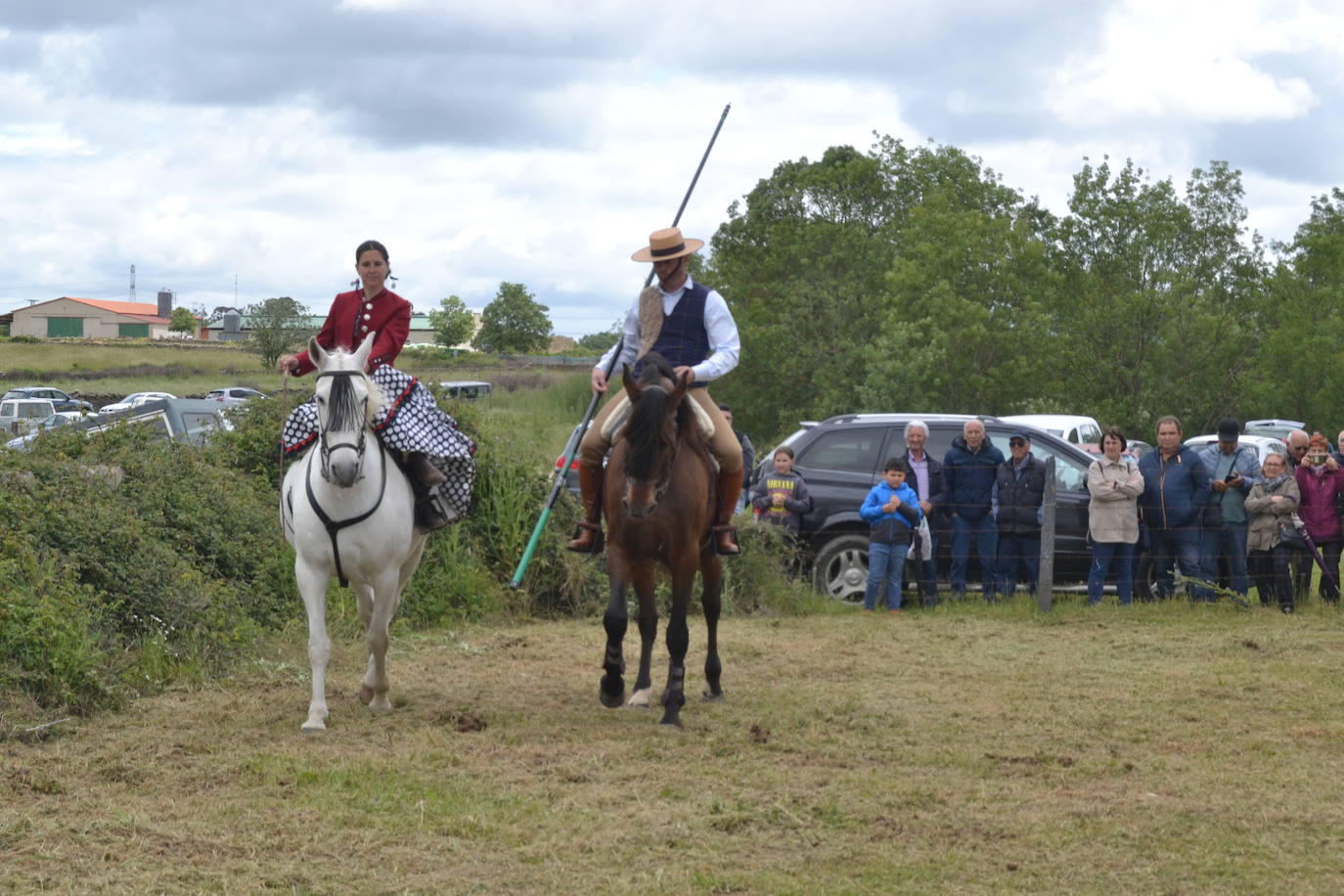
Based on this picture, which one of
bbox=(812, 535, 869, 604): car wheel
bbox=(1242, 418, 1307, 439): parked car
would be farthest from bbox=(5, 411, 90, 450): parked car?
bbox=(1242, 418, 1307, 439): parked car

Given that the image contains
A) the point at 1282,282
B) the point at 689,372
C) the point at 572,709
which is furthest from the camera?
the point at 1282,282

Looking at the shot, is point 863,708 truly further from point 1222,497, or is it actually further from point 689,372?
point 1222,497

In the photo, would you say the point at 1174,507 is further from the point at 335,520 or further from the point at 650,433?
the point at 335,520

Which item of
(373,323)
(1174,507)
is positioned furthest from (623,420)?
(1174,507)

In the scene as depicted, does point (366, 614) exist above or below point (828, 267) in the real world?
below

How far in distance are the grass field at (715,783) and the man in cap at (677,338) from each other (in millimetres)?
1433

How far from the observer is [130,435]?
12.0m

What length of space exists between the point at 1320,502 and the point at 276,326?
71.2 m

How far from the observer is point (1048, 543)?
13.6m

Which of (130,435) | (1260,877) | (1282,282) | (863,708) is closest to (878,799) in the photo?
(1260,877)

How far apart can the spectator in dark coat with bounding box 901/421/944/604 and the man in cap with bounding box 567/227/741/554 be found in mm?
5498

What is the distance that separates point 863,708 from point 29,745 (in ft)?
15.4

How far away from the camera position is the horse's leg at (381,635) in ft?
28.0

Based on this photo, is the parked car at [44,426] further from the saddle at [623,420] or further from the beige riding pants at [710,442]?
the saddle at [623,420]
